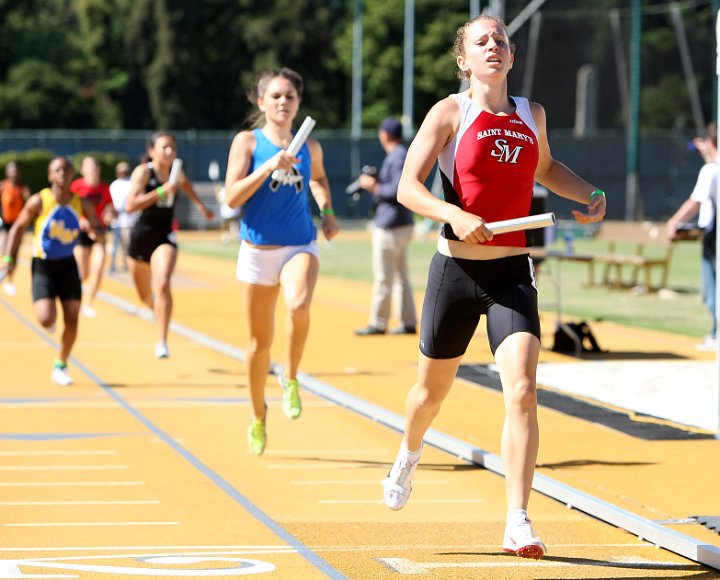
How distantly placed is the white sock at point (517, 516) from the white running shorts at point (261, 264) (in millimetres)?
3165

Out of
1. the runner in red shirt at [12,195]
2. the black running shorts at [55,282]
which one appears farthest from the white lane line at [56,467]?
the runner in red shirt at [12,195]

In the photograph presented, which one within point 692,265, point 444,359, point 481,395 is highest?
point 444,359

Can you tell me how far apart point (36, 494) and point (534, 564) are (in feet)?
9.21

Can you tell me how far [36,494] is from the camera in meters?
7.96

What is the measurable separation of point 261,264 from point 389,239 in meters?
8.03

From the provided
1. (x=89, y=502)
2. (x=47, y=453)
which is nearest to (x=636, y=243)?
(x=47, y=453)

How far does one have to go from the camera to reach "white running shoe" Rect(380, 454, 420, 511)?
273 inches

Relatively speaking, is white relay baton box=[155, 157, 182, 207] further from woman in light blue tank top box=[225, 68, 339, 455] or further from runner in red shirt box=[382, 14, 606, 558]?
runner in red shirt box=[382, 14, 606, 558]

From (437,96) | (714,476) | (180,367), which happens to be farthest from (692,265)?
(437,96)

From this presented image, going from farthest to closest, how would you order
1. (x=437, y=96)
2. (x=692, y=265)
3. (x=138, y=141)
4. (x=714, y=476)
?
(x=437, y=96), (x=138, y=141), (x=692, y=265), (x=714, y=476)

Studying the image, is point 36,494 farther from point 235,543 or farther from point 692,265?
point 692,265

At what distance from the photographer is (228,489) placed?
8.17m

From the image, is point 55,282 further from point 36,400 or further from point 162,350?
point 162,350

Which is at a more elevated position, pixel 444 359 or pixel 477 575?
pixel 444 359
